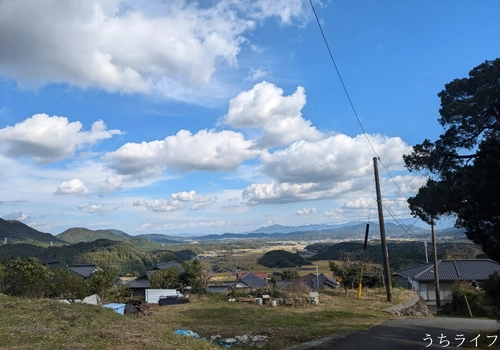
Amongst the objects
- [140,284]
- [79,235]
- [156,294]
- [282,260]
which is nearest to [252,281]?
[140,284]

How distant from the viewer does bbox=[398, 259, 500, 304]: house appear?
2616 cm

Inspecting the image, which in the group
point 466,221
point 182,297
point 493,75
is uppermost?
point 493,75

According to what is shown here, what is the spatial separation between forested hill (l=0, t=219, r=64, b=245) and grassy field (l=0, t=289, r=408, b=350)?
260ft

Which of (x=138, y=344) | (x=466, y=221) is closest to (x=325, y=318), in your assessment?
(x=466, y=221)

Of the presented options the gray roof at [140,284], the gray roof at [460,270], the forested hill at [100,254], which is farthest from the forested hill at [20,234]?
the gray roof at [460,270]

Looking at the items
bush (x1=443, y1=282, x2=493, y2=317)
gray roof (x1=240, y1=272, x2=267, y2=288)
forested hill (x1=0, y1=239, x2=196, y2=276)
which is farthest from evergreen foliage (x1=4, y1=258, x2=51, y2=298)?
forested hill (x1=0, y1=239, x2=196, y2=276)

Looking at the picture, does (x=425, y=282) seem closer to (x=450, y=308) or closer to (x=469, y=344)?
(x=450, y=308)

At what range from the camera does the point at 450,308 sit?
19.5m

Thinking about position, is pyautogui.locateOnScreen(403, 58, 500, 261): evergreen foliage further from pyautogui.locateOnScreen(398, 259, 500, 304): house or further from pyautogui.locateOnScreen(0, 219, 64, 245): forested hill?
pyautogui.locateOnScreen(0, 219, 64, 245): forested hill

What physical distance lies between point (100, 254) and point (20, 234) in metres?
39.1

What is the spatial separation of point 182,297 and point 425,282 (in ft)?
64.3

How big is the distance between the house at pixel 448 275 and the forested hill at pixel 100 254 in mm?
39165

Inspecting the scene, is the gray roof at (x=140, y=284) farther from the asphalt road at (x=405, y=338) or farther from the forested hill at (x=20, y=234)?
the forested hill at (x=20, y=234)

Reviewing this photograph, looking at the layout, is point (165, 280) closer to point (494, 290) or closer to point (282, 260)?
point (494, 290)
